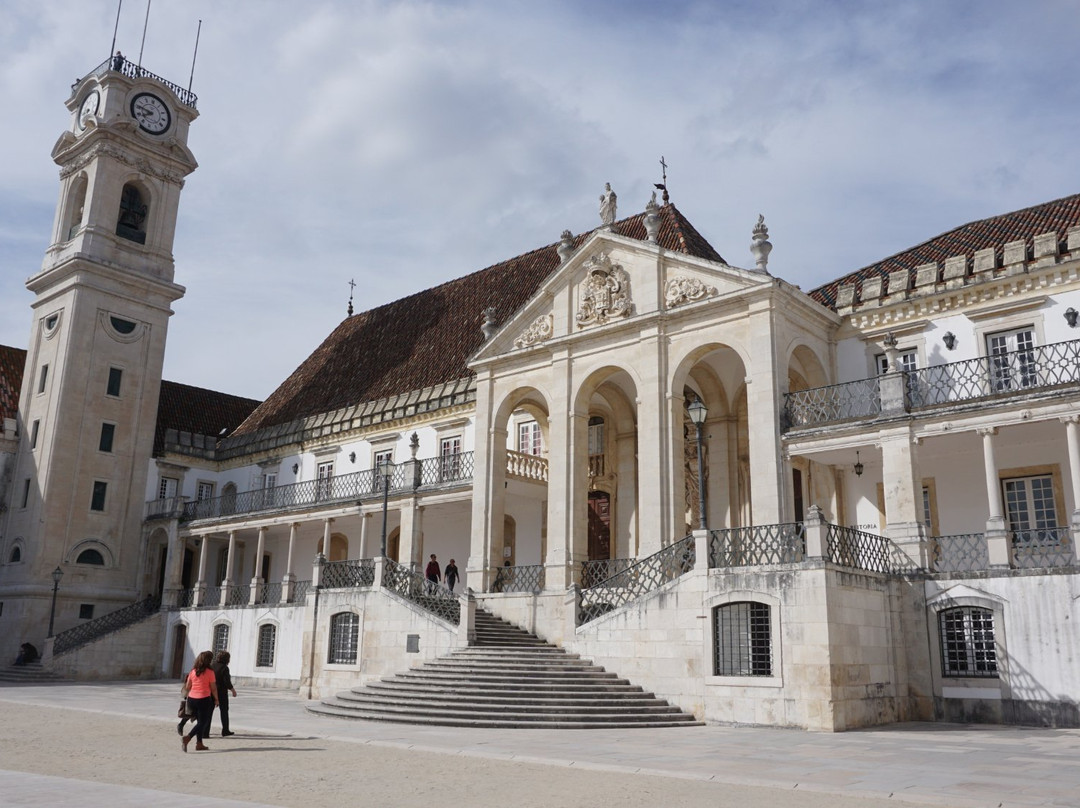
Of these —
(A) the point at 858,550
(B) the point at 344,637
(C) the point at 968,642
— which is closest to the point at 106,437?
(B) the point at 344,637

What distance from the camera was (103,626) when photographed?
107ft

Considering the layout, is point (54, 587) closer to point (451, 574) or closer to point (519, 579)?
point (451, 574)

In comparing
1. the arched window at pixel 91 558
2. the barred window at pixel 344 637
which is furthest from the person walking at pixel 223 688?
the arched window at pixel 91 558

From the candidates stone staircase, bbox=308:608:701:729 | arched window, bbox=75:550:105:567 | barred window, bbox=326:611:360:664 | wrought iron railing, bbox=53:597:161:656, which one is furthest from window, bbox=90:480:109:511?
stone staircase, bbox=308:608:701:729

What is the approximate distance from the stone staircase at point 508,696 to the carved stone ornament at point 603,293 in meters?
8.41

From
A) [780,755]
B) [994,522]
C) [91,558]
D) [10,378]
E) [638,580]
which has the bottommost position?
[780,755]

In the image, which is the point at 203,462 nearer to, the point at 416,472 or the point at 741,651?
the point at 416,472

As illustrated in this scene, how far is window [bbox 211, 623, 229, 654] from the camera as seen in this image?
3061 centimetres

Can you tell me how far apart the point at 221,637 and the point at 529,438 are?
12522mm

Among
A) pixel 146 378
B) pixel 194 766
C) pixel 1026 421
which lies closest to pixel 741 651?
pixel 1026 421

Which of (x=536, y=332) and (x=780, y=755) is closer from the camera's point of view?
(x=780, y=755)

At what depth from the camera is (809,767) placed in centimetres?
1045

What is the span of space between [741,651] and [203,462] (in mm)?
28807

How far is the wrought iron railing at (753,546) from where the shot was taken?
55.9 feet
